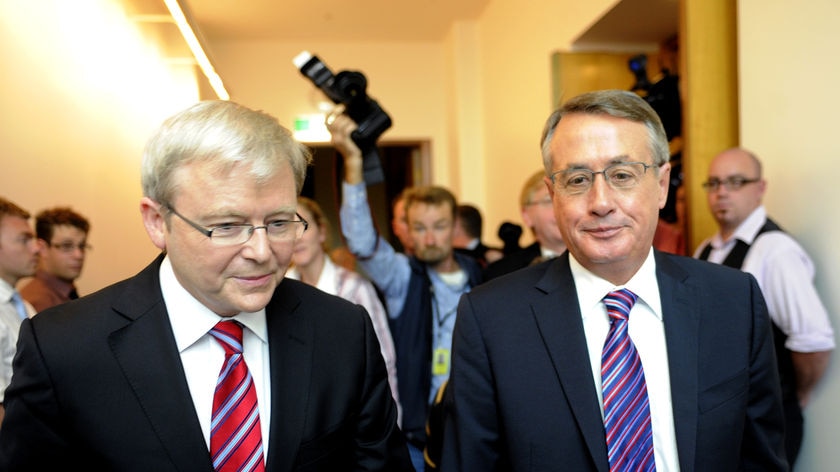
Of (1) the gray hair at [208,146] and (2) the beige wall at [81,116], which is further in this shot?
(2) the beige wall at [81,116]

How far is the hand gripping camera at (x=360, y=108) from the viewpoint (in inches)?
91.8

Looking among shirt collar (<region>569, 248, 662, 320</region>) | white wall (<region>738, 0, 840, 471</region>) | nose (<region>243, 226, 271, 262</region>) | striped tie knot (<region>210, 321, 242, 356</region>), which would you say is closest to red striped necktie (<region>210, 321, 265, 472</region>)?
striped tie knot (<region>210, 321, 242, 356</region>)

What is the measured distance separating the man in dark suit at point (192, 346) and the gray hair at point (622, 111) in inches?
23.8

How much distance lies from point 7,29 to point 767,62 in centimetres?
284

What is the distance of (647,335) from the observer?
4.50 ft

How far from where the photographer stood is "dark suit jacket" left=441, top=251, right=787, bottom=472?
1.28 m

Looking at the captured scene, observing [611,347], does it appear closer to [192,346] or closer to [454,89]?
[192,346]

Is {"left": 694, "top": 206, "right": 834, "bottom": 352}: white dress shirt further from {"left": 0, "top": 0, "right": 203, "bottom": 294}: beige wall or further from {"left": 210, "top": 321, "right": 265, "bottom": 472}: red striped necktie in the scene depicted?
{"left": 0, "top": 0, "right": 203, "bottom": 294}: beige wall

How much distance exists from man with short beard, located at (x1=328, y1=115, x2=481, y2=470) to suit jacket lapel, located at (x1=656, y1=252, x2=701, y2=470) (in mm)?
1278

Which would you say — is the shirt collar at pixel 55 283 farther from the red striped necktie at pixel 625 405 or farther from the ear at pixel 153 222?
the red striped necktie at pixel 625 405

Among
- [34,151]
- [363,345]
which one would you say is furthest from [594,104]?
[34,151]

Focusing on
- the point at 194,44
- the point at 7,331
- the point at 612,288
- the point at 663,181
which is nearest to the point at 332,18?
the point at 194,44

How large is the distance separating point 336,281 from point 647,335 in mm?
1472

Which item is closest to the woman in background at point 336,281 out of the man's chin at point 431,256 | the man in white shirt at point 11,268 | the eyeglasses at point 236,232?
the man's chin at point 431,256
